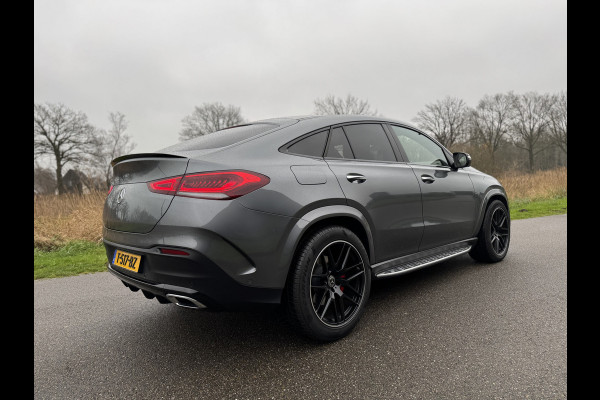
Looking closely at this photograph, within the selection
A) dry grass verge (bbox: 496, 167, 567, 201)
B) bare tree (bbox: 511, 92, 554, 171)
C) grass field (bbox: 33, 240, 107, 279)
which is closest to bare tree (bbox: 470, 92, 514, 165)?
bare tree (bbox: 511, 92, 554, 171)

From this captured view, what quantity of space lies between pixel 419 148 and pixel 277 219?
7.03ft

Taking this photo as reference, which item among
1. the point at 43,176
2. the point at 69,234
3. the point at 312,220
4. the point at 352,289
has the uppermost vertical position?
the point at 43,176

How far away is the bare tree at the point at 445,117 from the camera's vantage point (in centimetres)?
3762

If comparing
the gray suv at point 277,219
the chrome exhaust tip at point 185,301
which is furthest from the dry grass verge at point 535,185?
the chrome exhaust tip at point 185,301

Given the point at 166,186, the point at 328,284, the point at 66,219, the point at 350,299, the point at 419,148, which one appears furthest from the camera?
the point at 66,219

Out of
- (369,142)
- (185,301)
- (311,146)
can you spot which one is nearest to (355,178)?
(311,146)

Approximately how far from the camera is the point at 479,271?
396cm

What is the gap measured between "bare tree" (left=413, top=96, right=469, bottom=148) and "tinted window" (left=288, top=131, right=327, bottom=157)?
3817 centimetres

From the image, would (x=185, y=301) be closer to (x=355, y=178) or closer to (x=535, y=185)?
(x=355, y=178)

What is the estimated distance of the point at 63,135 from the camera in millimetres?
33188

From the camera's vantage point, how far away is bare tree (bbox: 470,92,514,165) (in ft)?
122
